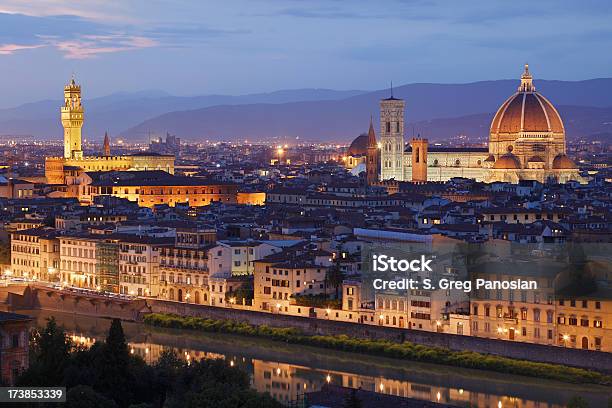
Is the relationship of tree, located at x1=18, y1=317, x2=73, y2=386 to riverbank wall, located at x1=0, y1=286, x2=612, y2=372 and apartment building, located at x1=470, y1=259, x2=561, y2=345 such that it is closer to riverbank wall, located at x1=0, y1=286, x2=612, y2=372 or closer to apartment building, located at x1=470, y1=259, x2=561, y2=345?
riverbank wall, located at x1=0, y1=286, x2=612, y2=372

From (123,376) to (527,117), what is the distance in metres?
50.6

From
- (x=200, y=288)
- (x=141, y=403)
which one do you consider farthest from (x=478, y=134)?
(x=141, y=403)

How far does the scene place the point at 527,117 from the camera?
68.6 metres

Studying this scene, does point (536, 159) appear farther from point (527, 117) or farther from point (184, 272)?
point (184, 272)

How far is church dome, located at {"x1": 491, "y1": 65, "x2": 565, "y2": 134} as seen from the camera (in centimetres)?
6819

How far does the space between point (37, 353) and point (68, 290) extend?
11271mm

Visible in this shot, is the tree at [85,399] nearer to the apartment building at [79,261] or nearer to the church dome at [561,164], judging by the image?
the apartment building at [79,261]

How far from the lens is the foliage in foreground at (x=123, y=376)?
61.0 feet

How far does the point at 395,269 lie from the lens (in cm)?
2672

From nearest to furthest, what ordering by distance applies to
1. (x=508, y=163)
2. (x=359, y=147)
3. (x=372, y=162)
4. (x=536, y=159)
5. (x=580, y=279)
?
(x=580, y=279)
(x=508, y=163)
(x=536, y=159)
(x=372, y=162)
(x=359, y=147)

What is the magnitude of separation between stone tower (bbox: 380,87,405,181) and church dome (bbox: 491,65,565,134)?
13.3 feet

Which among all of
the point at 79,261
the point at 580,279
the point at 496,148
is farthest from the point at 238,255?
the point at 496,148

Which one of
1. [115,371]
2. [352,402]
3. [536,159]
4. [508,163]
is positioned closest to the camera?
[352,402]

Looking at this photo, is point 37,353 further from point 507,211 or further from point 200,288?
point 507,211
